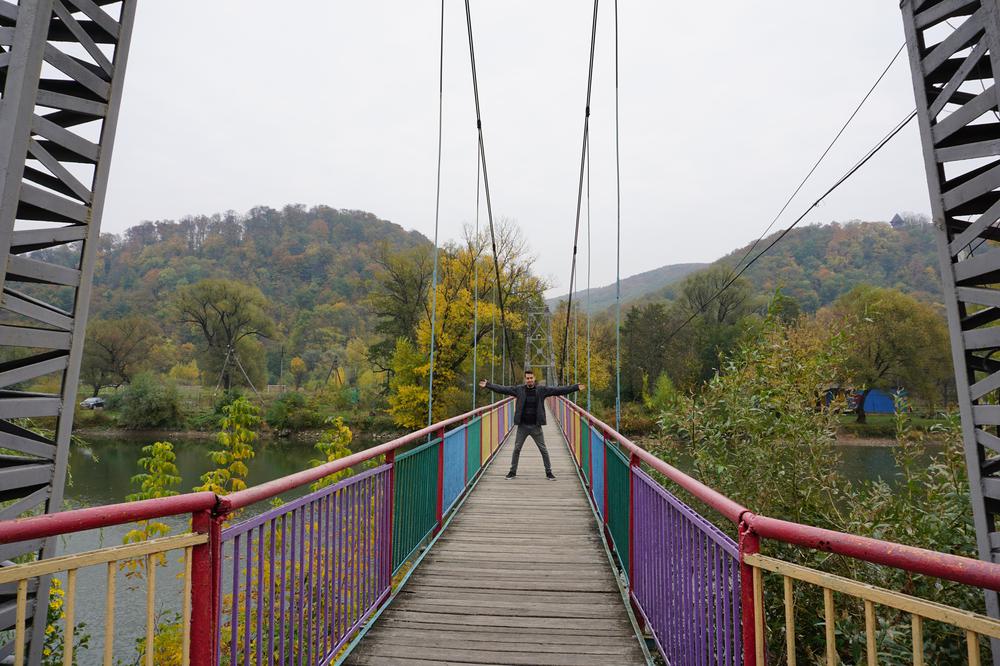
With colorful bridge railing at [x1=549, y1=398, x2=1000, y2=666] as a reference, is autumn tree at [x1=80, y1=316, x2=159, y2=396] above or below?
above

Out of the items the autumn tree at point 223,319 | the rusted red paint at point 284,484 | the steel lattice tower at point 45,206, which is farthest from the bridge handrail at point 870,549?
the autumn tree at point 223,319

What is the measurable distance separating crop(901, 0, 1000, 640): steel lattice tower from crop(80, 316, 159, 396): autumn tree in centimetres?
4661

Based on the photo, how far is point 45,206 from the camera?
2830mm

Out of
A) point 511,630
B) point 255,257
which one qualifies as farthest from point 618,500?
point 255,257

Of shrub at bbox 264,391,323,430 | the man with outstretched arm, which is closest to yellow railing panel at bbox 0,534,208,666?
the man with outstretched arm

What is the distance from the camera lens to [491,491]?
6953 mm

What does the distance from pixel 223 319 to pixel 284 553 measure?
42.5 m

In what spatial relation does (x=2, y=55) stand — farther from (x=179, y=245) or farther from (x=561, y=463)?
(x=179, y=245)

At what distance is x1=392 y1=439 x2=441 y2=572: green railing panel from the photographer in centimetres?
363

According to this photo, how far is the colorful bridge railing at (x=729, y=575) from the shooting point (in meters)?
1.17

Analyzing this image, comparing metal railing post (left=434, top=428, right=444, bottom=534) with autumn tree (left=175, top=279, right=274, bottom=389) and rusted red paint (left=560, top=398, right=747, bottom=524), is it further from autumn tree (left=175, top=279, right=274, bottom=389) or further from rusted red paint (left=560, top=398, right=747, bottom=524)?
autumn tree (left=175, top=279, right=274, bottom=389)

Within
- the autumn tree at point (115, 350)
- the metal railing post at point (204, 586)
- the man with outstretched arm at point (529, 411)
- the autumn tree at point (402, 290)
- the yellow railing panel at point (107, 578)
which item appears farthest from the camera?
the autumn tree at point (115, 350)

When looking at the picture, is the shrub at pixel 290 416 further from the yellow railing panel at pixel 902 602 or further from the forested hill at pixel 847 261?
the yellow railing panel at pixel 902 602

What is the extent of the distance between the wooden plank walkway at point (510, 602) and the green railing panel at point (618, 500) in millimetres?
217
